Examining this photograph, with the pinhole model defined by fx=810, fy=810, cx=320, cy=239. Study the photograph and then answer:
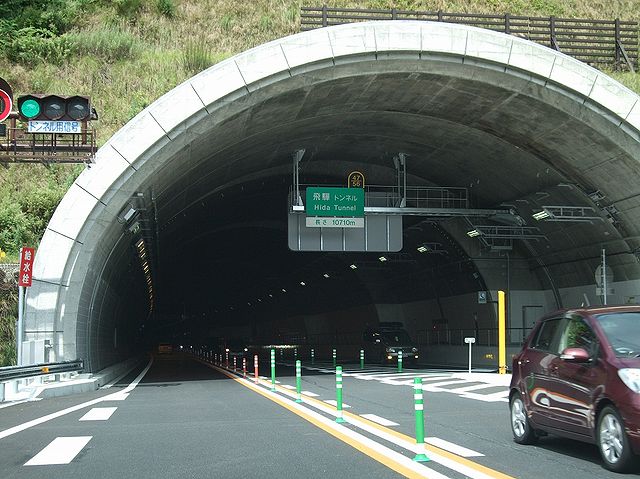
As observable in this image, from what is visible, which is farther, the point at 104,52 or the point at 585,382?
the point at 104,52

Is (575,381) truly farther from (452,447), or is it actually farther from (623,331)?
(452,447)

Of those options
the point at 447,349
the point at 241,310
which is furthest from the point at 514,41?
the point at 241,310

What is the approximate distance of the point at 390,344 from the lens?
44.2 meters

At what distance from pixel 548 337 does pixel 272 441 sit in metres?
3.94

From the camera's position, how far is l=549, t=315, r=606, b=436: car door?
28.5 ft

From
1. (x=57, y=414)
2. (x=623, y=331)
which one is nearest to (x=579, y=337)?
(x=623, y=331)

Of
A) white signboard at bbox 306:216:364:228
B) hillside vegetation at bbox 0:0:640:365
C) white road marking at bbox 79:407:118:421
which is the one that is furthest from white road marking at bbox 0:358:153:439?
white signboard at bbox 306:216:364:228

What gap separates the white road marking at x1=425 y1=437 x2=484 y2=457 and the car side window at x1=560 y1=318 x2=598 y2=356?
1.69m

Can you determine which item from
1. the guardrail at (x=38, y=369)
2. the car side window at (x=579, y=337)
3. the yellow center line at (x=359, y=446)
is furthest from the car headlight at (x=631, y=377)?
the guardrail at (x=38, y=369)

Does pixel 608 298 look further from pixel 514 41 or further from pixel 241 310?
pixel 241 310

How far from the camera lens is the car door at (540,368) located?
9.86 m

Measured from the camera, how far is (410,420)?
1370cm

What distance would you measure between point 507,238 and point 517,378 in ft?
90.2

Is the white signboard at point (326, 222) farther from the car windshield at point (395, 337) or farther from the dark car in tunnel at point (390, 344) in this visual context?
the car windshield at point (395, 337)
